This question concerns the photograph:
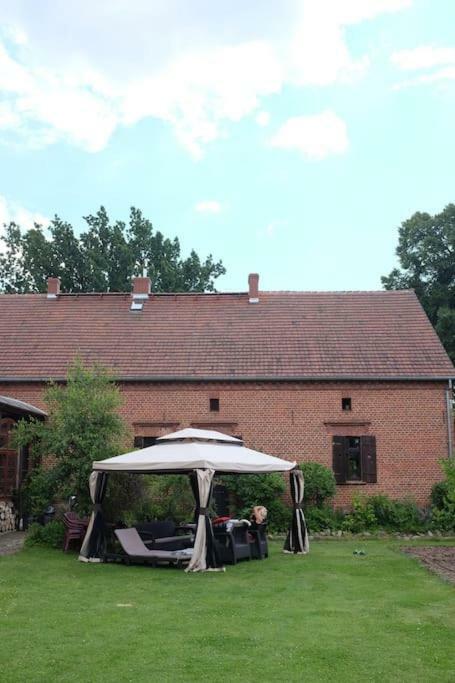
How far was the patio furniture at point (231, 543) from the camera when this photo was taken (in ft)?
41.5

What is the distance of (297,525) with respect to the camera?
14.1 metres

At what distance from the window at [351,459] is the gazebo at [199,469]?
18.4ft

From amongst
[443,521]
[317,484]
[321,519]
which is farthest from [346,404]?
[443,521]

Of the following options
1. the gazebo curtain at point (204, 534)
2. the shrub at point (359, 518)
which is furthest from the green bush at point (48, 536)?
the shrub at point (359, 518)

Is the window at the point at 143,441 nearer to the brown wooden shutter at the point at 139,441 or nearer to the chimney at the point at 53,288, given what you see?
the brown wooden shutter at the point at 139,441

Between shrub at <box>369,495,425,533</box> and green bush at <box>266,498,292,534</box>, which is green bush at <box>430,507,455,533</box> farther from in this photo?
green bush at <box>266,498,292,534</box>

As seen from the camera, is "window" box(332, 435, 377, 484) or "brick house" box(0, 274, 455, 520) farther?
"brick house" box(0, 274, 455, 520)

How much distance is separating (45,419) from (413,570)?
1205cm

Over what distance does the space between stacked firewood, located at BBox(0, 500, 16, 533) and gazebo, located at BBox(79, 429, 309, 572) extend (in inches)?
200

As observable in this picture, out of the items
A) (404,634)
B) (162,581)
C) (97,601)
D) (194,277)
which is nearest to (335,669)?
(404,634)

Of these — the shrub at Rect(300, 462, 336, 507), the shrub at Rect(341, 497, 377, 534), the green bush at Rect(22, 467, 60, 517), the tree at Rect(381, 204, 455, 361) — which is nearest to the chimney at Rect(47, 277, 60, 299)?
the green bush at Rect(22, 467, 60, 517)

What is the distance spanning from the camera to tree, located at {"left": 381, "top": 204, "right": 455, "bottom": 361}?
110ft

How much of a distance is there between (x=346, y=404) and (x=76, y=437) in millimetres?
8853

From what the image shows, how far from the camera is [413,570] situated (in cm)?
1166
